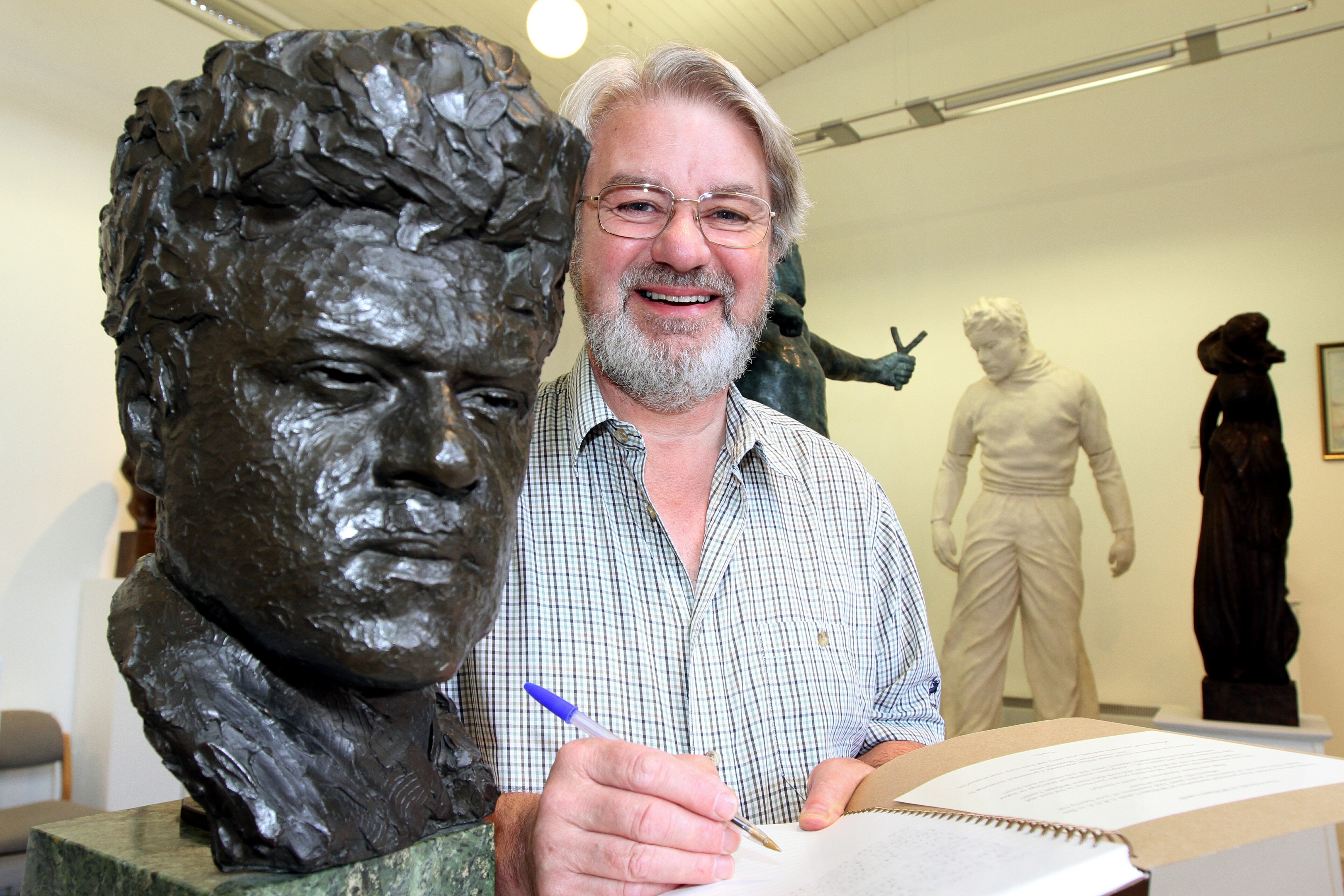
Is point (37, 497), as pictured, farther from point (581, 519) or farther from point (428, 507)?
point (428, 507)

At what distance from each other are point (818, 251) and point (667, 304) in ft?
17.0

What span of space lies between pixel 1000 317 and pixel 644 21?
2.33m

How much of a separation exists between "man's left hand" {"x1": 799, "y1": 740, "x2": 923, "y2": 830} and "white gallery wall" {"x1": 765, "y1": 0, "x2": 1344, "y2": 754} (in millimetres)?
4791

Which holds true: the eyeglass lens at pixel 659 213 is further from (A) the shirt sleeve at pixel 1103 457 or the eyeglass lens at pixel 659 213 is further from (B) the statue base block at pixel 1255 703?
(A) the shirt sleeve at pixel 1103 457

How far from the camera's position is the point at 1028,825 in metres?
0.68

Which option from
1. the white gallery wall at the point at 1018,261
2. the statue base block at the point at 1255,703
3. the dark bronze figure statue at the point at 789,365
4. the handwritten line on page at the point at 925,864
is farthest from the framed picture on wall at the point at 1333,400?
the handwritten line on page at the point at 925,864

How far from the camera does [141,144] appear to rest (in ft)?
2.29

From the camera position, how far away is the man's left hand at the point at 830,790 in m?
0.88

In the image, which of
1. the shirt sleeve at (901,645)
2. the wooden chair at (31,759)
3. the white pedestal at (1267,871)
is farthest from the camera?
the wooden chair at (31,759)

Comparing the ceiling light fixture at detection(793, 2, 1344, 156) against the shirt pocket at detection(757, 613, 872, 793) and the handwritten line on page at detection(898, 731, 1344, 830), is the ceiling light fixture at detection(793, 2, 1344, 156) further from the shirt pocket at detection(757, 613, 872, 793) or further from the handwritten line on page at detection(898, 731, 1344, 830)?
the handwritten line on page at detection(898, 731, 1344, 830)

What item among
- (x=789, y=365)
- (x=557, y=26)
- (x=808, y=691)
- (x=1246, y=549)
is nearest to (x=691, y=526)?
(x=808, y=691)

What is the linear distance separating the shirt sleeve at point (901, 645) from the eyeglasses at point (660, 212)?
47cm

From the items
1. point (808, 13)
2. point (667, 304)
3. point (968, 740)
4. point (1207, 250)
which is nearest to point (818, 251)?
point (808, 13)

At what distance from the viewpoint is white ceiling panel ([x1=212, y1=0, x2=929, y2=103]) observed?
4383mm
